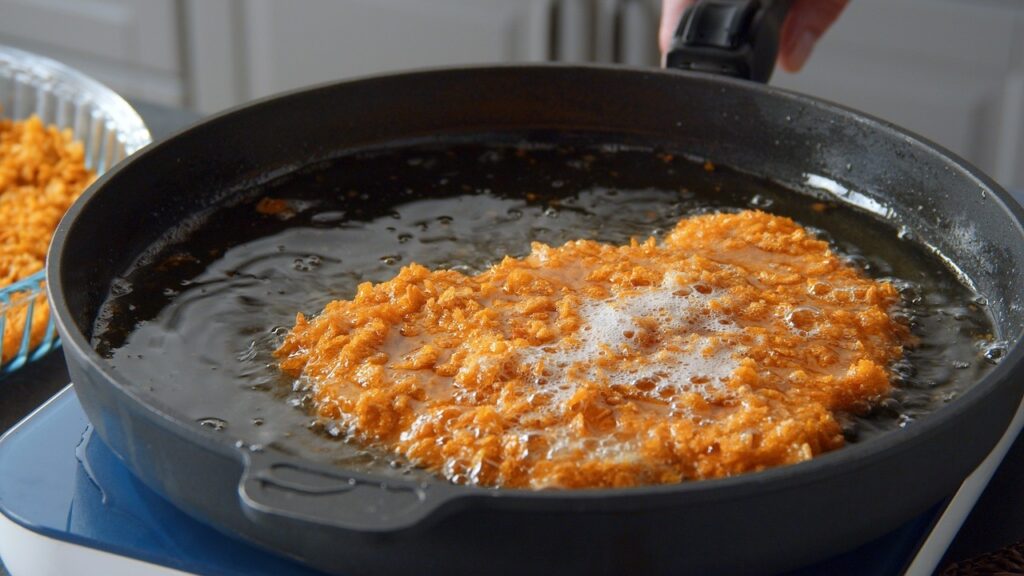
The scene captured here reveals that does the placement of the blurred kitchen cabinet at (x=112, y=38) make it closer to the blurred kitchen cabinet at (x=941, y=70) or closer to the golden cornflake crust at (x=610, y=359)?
the blurred kitchen cabinet at (x=941, y=70)

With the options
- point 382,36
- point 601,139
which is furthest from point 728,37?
point 382,36

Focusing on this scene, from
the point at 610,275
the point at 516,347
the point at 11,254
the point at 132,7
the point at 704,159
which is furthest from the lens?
the point at 132,7

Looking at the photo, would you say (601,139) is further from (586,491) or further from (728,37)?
(586,491)

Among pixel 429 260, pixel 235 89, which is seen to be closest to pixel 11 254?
pixel 429 260

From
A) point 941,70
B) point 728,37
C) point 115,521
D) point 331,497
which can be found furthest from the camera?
point 941,70

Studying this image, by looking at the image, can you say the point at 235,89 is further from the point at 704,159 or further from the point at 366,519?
the point at 366,519

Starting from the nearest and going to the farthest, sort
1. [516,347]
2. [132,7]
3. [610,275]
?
[516,347]
[610,275]
[132,7]

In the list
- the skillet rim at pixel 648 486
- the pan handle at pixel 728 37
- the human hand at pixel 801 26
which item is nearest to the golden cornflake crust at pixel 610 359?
the skillet rim at pixel 648 486
